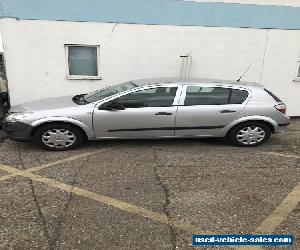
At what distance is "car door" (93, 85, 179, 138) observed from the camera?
17.6 feet

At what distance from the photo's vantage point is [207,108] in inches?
221

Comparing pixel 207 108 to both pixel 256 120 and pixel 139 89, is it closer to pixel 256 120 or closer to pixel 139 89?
pixel 256 120

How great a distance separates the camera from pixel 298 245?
3.12 metres

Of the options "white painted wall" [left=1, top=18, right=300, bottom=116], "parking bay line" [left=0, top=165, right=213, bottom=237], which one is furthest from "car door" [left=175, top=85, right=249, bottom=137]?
"white painted wall" [left=1, top=18, right=300, bottom=116]

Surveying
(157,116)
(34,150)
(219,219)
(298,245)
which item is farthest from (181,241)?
(34,150)

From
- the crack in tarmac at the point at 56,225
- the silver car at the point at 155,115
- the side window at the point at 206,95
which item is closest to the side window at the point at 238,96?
the silver car at the point at 155,115

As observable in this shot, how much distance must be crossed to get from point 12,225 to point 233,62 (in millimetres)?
6651

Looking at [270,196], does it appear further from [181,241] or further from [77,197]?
[77,197]

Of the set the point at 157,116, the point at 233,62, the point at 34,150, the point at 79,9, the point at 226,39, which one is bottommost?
the point at 34,150

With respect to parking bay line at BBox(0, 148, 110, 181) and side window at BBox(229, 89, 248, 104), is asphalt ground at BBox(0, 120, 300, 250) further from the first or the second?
side window at BBox(229, 89, 248, 104)

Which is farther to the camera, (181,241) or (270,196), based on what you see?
(270,196)

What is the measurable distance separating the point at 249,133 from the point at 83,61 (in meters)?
4.51

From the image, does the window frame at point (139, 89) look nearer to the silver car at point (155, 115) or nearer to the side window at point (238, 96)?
the silver car at point (155, 115)

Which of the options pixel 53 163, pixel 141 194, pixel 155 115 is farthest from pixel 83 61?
pixel 141 194
